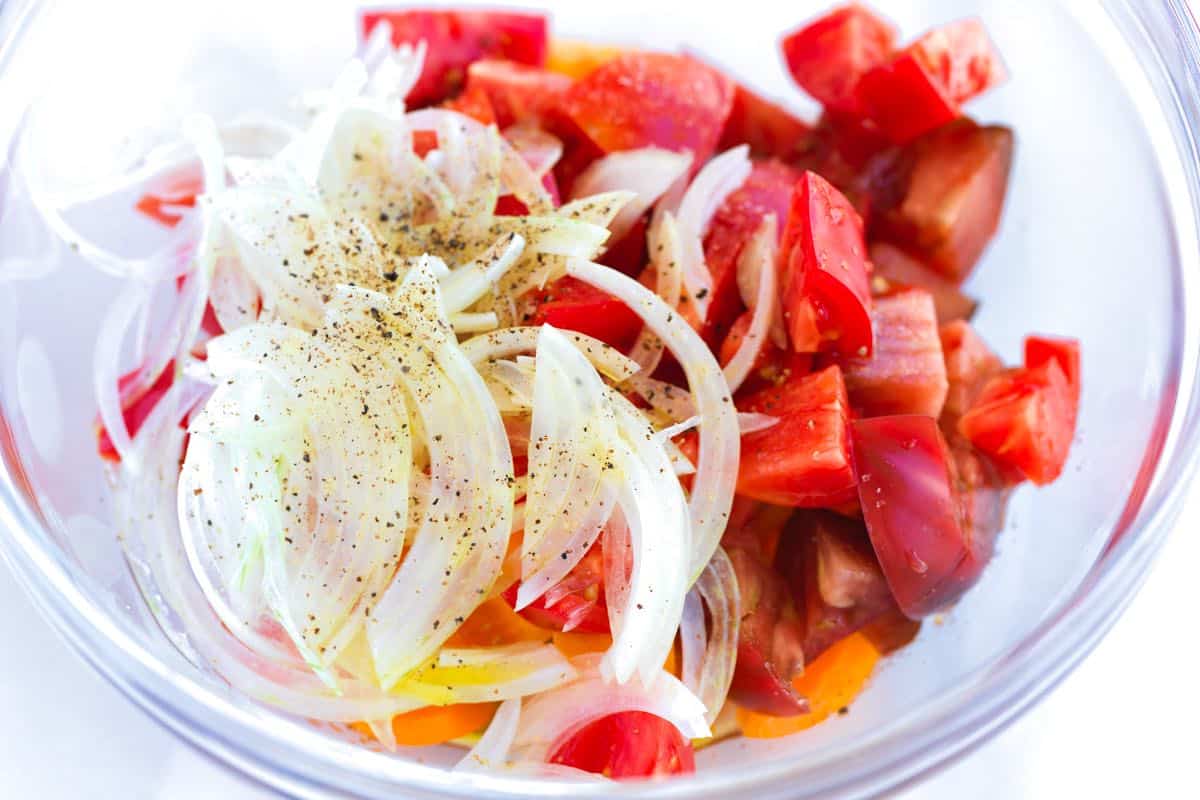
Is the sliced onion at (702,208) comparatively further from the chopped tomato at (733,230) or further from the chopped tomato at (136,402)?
the chopped tomato at (136,402)

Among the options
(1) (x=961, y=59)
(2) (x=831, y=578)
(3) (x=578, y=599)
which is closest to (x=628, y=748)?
(3) (x=578, y=599)

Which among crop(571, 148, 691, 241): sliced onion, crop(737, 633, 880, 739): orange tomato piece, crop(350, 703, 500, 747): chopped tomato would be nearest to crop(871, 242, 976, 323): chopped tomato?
crop(571, 148, 691, 241): sliced onion

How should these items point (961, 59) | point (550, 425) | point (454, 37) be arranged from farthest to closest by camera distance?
point (454, 37)
point (961, 59)
point (550, 425)

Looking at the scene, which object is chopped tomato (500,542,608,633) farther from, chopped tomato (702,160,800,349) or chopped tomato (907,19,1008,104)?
chopped tomato (907,19,1008,104)

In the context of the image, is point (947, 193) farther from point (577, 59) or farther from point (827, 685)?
point (827, 685)

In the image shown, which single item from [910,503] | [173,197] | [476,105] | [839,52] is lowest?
[173,197]

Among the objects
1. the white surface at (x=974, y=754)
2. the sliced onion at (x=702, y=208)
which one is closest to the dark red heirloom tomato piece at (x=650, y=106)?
the sliced onion at (x=702, y=208)

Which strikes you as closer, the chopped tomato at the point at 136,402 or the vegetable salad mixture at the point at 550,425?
the vegetable salad mixture at the point at 550,425
